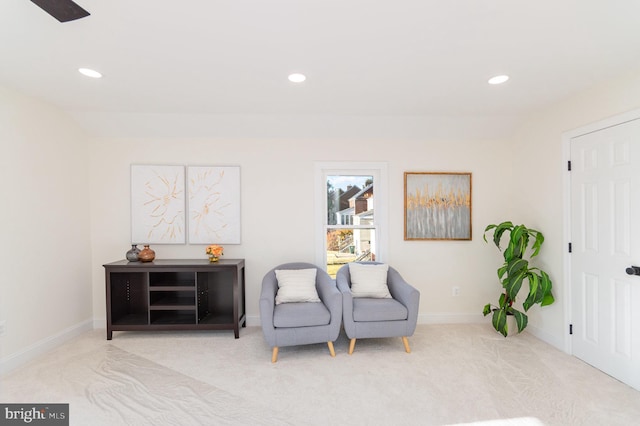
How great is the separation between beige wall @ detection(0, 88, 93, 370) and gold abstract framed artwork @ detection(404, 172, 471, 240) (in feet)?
13.1

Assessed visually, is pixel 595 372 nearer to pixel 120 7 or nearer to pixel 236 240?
pixel 236 240

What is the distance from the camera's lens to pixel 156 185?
404 centimetres

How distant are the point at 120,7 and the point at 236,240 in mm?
2732

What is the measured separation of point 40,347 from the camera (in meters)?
3.22

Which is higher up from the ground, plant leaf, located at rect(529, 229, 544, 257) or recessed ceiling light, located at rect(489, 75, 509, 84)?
recessed ceiling light, located at rect(489, 75, 509, 84)

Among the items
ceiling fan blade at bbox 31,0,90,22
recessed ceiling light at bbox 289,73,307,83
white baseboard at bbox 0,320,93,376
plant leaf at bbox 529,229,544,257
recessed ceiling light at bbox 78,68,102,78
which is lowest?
white baseboard at bbox 0,320,93,376

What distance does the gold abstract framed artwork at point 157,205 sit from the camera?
4.04m

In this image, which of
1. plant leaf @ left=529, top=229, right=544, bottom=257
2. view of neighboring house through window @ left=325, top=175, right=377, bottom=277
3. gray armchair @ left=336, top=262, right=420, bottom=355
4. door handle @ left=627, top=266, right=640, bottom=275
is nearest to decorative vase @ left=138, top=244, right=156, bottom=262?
view of neighboring house through window @ left=325, top=175, right=377, bottom=277

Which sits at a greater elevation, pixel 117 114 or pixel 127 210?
pixel 117 114

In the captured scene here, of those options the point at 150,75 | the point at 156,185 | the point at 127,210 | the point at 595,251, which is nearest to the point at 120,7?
the point at 150,75

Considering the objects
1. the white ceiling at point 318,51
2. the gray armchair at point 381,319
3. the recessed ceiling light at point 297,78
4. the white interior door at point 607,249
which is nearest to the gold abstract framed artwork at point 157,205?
the white ceiling at point 318,51

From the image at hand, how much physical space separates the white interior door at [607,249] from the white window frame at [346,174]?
193 centimetres

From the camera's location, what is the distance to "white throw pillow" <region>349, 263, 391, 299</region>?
11.7 feet

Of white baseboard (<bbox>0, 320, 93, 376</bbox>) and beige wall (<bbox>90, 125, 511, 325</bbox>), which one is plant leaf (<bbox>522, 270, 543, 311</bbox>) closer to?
beige wall (<bbox>90, 125, 511, 325</bbox>)
